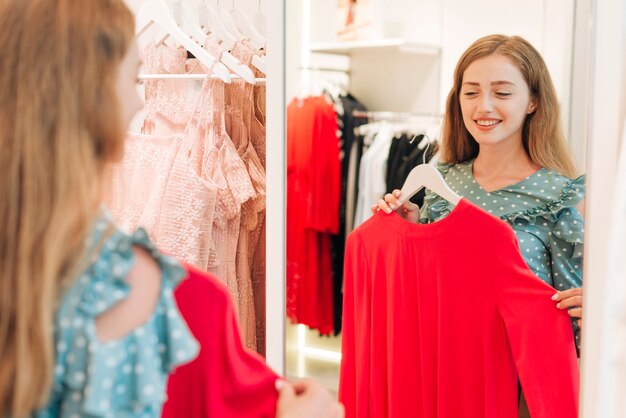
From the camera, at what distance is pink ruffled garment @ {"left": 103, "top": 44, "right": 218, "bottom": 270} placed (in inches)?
67.9

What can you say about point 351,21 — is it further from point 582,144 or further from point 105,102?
point 105,102

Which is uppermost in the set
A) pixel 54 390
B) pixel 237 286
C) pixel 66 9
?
pixel 66 9

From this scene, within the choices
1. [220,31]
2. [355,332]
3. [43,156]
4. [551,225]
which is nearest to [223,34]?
[220,31]

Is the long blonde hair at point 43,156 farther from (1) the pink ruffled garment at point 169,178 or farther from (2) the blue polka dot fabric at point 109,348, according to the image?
(1) the pink ruffled garment at point 169,178

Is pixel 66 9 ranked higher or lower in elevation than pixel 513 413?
higher

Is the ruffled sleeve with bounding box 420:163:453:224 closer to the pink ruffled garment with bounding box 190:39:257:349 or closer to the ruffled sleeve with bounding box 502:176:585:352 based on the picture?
the ruffled sleeve with bounding box 502:176:585:352

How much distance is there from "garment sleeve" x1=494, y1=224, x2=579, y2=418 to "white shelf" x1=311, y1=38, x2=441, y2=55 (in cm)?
41

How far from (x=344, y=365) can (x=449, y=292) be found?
0.32 m

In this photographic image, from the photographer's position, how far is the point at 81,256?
33.6 inches

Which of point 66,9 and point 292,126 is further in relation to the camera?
point 292,126

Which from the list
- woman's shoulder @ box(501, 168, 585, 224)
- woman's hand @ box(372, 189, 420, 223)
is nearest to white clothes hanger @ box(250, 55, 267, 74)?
woman's hand @ box(372, 189, 420, 223)

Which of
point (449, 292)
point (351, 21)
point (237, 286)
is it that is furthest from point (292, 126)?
point (449, 292)

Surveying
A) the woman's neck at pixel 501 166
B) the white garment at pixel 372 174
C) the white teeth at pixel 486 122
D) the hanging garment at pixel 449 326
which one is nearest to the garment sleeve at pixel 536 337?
the hanging garment at pixel 449 326

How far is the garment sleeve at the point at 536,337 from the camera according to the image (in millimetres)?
1399
